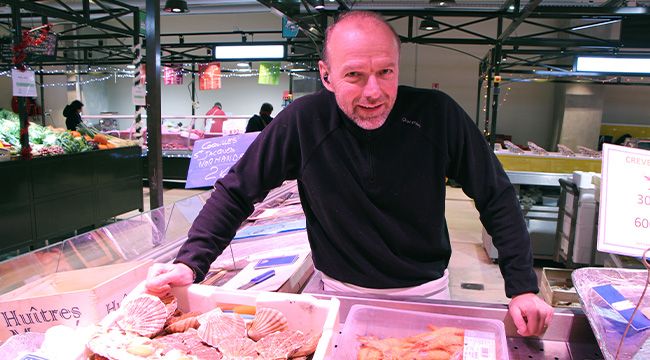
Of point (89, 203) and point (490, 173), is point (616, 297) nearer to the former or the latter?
point (490, 173)

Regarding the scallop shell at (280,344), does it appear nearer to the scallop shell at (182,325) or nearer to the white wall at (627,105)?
the scallop shell at (182,325)

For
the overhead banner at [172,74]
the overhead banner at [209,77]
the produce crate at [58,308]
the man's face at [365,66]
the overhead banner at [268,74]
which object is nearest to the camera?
the produce crate at [58,308]

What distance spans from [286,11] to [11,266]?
345 cm

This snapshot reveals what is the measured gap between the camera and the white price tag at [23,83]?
4.99 metres

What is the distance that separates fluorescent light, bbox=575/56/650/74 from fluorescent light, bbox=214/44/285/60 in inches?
211

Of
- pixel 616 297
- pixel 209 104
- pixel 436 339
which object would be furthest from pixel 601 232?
pixel 209 104

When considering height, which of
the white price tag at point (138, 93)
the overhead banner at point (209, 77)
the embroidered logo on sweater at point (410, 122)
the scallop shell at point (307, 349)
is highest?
the overhead banner at point (209, 77)

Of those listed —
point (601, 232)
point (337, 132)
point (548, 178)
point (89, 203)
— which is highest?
point (337, 132)

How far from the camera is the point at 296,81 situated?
14719mm

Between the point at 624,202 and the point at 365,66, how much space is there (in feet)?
2.46

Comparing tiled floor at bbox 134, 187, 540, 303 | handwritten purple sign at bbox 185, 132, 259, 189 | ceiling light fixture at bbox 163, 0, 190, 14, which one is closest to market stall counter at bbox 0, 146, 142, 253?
tiled floor at bbox 134, 187, 540, 303

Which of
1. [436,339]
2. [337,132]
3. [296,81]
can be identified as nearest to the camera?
[436,339]

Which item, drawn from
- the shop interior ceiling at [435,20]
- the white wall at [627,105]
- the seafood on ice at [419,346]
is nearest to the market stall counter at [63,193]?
the shop interior ceiling at [435,20]

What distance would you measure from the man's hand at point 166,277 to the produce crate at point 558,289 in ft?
9.62
